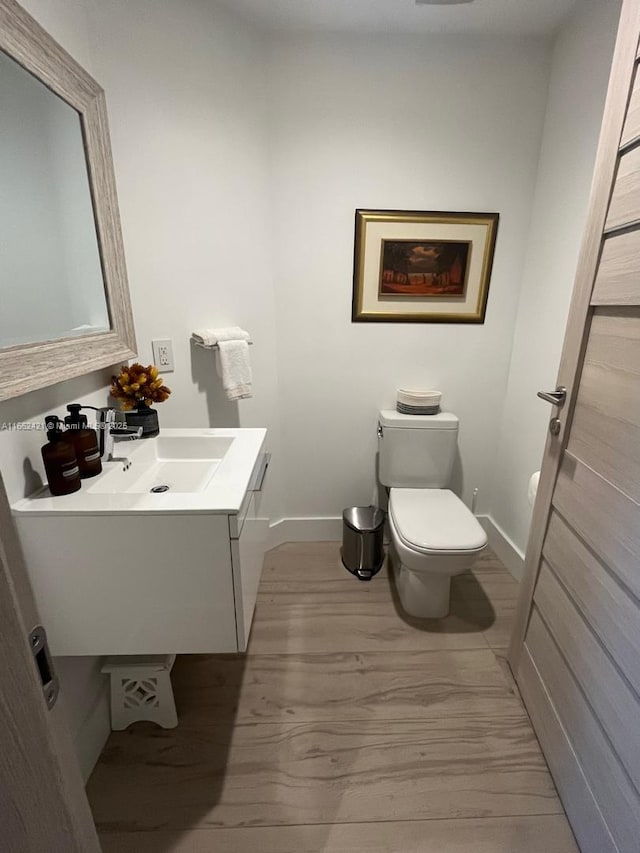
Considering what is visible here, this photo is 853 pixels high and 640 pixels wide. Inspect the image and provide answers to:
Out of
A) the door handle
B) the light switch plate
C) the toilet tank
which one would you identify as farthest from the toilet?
Answer: the light switch plate

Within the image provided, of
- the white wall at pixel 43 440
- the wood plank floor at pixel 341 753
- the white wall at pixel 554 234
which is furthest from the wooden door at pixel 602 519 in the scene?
the white wall at pixel 43 440

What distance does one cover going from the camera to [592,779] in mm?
979

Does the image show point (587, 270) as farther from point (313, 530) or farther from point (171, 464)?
point (313, 530)

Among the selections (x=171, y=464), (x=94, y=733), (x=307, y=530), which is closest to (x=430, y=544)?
(x=307, y=530)

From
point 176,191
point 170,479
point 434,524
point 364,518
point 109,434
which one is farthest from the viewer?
point 364,518

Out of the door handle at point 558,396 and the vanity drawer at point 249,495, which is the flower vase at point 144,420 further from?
the door handle at point 558,396

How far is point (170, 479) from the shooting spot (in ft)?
4.16

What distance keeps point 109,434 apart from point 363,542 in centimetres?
129

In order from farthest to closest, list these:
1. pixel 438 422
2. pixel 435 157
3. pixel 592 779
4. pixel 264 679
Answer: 1. pixel 438 422
2. pixel 435 157
3. pixel 264 679
4. pixel 592 779

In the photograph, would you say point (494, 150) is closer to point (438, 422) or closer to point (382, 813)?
point (438, 422)

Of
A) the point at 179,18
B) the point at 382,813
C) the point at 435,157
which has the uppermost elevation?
the point at 179,18

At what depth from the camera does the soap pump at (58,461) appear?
3.13 ft

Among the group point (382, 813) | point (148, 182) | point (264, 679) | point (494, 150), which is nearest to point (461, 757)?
point (382, 813)

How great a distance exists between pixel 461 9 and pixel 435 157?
1.46 ft
